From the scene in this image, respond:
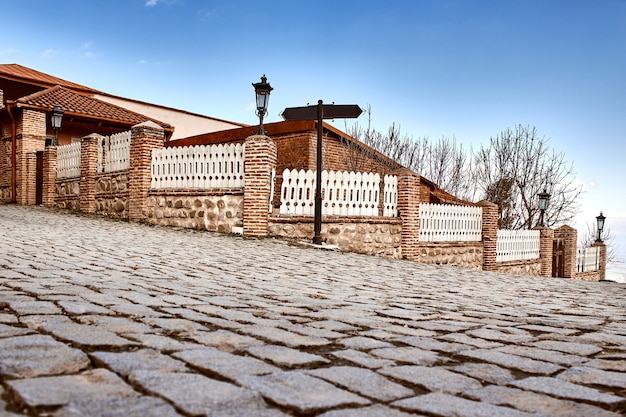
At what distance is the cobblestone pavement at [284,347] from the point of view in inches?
74.8

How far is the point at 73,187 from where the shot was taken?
16.7 m

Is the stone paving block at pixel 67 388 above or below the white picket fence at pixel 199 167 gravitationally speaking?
below

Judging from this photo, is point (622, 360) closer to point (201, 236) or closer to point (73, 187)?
point (201, 236)

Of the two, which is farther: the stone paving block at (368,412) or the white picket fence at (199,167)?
the white picket fence at (199,167)

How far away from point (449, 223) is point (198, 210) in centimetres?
715

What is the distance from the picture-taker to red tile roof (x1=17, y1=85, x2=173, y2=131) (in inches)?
752

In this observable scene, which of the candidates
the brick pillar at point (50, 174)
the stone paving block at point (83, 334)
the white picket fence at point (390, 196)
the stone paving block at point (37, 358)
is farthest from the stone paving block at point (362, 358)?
the brick pillar at point (50, 174)

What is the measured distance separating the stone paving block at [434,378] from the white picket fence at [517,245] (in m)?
16.1

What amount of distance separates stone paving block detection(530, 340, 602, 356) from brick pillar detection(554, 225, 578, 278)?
21.0 metres

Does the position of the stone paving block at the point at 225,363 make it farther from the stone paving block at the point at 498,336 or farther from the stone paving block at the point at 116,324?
the stone paving block at the point at 498,336

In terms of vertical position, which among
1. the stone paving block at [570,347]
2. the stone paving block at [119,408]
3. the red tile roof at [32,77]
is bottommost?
the stone paving block at [570,347]

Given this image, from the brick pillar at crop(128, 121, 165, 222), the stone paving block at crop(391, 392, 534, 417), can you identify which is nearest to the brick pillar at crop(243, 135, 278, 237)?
the brick pillar at crop(128, 121, 165, 222)

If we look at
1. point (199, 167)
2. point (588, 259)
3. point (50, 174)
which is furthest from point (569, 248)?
point (50, 174)

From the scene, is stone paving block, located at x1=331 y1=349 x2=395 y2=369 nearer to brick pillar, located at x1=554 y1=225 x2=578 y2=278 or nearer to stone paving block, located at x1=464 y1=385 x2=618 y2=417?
stone paving block, located at x1=464 y1=385 x2=618 y2=417
